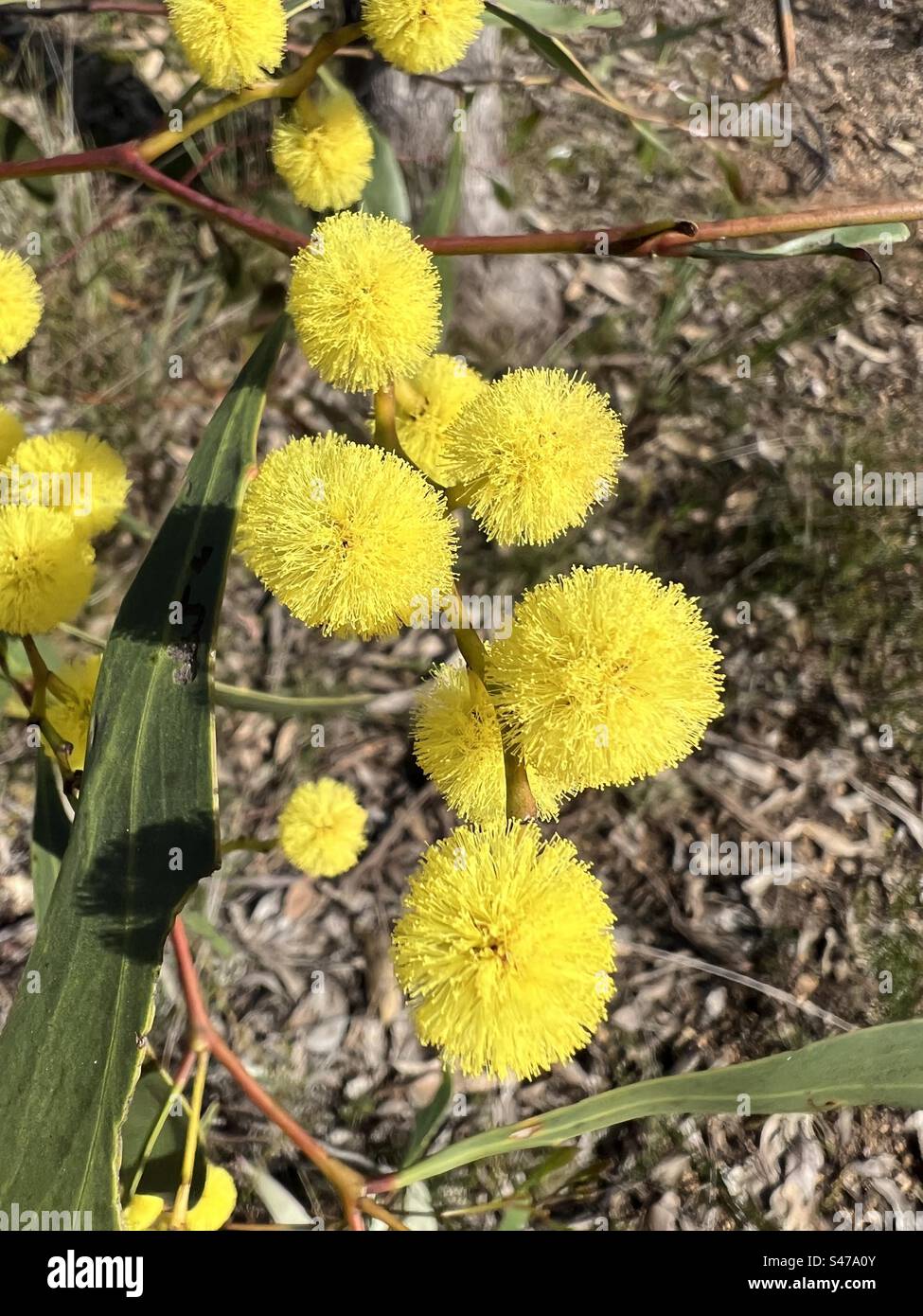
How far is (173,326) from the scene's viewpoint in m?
2.50

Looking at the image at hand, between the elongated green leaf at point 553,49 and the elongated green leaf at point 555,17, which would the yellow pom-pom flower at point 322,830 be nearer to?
the elongated green leaf at point 553,49

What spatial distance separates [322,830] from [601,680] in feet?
3.09

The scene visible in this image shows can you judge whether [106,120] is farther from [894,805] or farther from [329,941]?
[894,805]

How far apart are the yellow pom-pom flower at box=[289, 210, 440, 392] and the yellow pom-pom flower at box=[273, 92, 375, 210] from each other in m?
0.34

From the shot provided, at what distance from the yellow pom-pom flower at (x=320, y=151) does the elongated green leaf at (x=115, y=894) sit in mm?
510

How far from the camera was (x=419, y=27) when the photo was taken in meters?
1.12

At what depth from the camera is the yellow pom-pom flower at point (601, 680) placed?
88cm

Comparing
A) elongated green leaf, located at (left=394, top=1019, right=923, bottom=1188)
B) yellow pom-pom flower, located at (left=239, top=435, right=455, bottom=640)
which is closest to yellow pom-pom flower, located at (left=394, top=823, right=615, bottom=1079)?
yellow pom-pom flower, located at (left=239, top=435, right=455, bottom=640)

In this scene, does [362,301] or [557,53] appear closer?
[362,301]

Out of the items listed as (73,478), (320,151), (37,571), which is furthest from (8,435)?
(320,151)

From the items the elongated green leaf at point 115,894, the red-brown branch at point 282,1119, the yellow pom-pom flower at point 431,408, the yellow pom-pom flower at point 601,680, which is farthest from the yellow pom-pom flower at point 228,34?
the red-brown branch at point 282,1119

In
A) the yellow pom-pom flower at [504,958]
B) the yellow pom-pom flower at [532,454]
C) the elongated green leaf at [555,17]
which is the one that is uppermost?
the elongated green leaf at [555,17]

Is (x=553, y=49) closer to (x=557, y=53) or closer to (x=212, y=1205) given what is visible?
(x=557, y=53)

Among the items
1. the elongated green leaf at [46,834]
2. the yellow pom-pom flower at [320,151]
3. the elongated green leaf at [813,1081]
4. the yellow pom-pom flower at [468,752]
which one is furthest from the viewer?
the elongated green leaf at [46,834]
